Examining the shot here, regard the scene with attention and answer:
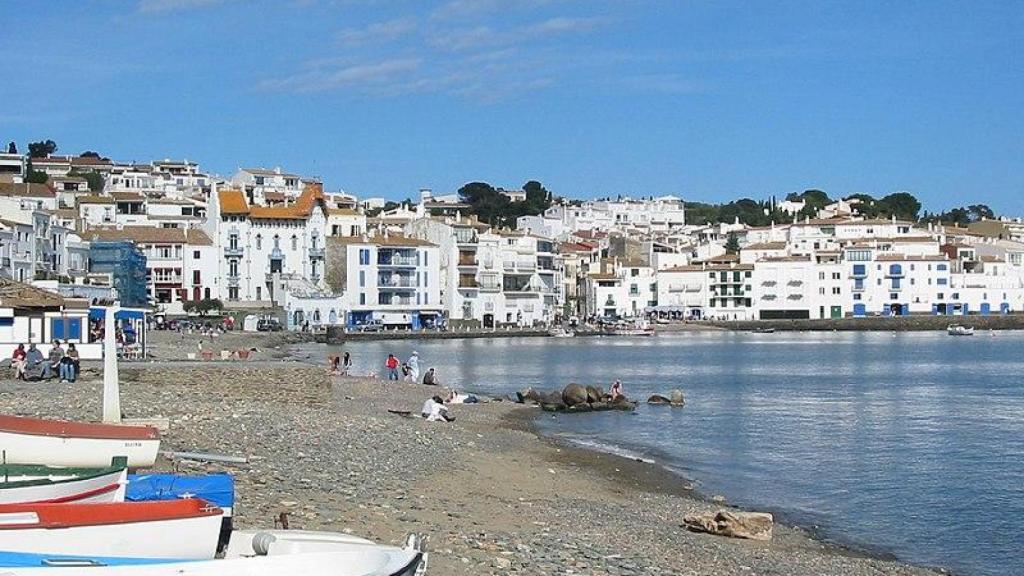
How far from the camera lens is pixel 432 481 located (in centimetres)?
1862

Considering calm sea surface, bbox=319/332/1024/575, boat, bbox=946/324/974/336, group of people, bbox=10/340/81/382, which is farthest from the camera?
boat, bbox=946/324/974/336

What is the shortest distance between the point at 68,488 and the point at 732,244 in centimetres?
14447

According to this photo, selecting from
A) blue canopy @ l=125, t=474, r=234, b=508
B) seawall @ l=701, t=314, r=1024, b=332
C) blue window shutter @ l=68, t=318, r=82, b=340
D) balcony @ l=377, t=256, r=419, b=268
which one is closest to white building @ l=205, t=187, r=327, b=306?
balcony @ l=377, t=256, r=419, b=268

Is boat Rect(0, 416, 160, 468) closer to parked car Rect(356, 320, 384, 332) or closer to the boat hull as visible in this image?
the boat hull

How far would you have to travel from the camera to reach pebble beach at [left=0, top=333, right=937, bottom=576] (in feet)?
43.7

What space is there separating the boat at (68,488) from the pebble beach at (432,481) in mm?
1975

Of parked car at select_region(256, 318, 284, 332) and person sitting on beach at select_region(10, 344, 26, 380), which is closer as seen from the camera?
person sitting on beach at select_region(10, 344, 26, 380)

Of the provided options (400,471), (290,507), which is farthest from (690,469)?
(290,507)

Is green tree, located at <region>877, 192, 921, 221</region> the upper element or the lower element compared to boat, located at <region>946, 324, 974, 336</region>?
upper

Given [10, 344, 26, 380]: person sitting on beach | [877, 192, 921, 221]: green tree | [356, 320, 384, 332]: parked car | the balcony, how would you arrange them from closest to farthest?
[10, 344, 26, 380]: person sitting on beach, [356, 320, 384, 332]: parked car, the balcony, [877, 192, 921, 221]: green tree

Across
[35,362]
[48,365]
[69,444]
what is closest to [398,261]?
[35,362]

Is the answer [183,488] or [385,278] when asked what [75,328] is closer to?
[183,488]

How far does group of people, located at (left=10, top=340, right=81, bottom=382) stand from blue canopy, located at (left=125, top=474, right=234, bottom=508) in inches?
667

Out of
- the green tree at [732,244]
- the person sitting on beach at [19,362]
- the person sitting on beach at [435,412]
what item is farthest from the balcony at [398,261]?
the person sitting on beach at [435,412]
